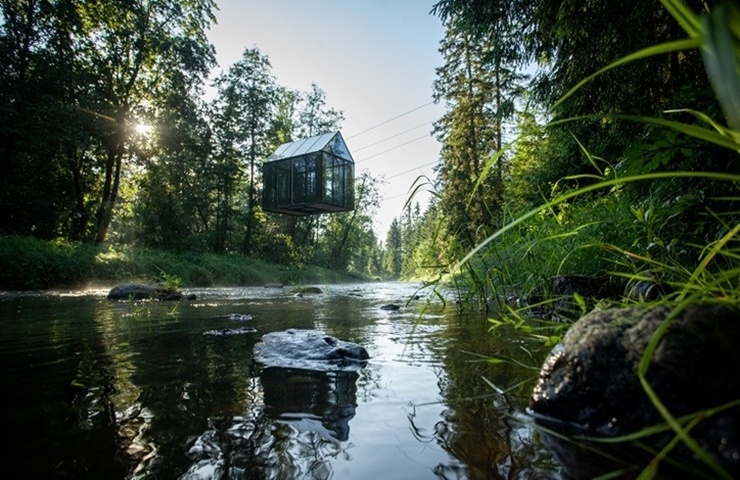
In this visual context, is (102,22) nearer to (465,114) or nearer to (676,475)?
(465,114)

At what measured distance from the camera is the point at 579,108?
4.02m

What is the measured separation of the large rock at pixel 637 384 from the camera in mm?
861

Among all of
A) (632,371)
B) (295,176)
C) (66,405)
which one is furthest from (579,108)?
(295,176)

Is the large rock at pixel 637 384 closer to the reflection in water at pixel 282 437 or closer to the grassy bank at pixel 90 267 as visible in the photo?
the reflection in water at pixel 282 437

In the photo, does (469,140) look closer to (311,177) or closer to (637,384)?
(311,177)

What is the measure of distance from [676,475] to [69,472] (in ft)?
4.58

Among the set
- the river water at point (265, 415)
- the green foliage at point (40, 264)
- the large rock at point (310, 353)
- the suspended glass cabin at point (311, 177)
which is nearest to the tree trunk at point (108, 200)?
the green foliage at point (40, 264)

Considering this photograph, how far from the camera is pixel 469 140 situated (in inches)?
764

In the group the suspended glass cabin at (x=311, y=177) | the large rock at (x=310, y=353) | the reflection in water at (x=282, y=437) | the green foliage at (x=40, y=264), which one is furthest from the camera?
the suspended glass cabin at (x=311, y=177)

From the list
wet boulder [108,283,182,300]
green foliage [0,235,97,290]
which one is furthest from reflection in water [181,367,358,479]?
green foliage [0,235,97,290]

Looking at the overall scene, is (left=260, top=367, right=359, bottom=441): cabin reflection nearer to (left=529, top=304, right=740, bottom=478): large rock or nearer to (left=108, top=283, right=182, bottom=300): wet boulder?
(left=529, top=304, right=740, bottom=478): large rock

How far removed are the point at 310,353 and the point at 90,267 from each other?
44.0ft

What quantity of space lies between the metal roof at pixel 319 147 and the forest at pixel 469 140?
5297mm

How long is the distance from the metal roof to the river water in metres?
15.3
